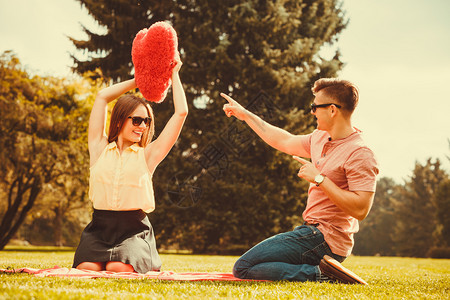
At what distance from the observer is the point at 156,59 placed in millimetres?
4199

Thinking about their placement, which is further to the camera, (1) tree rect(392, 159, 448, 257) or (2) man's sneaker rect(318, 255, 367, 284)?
(1) tree rect(392, 159, 448, 257)

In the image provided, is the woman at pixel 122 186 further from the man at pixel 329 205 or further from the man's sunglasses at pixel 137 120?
the man at pixel 329 205

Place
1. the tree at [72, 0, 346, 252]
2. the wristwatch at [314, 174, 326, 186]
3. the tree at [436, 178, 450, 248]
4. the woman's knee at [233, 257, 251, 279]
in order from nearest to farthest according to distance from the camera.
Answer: the wristwatch at [314, 174, 326, 186], the woman's knee at [233, 257, 251, 279], the tree at [72, 0, 346, 252], the tree at [436, 178, 450, 248]

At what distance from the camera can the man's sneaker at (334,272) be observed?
129 inches

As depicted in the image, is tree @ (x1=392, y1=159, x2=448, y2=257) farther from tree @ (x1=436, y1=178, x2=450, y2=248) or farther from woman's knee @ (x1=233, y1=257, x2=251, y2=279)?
woman's knee @ (x1=233, y1=257, x2=251, y2=279)

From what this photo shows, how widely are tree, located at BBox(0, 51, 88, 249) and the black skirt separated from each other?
37.9 feet

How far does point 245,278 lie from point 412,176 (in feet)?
131

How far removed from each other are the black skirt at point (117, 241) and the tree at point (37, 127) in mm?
11553

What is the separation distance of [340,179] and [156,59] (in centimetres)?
233

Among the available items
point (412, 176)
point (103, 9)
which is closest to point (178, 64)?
point (103, 9)

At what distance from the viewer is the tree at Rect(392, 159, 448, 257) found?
34.8m

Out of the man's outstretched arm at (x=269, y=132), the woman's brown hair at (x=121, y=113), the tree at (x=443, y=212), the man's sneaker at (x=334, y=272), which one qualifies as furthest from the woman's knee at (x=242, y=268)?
the tree at (x=443, y=212)

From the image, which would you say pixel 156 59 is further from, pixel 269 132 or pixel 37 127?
pixel 37 127

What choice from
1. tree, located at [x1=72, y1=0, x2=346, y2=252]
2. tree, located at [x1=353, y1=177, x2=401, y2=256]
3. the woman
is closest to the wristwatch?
the woman
